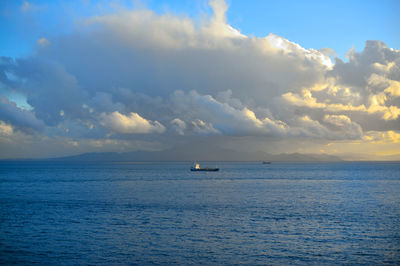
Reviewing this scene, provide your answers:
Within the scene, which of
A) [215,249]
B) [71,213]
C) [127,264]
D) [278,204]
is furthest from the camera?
[278,204]

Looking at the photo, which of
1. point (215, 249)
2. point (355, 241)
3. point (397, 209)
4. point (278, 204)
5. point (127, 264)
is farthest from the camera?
point (278, 204)

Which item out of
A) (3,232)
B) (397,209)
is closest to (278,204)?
(397,209)

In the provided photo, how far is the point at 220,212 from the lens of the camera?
2446 inches

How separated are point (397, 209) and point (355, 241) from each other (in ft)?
101

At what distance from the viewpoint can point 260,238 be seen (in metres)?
42.3

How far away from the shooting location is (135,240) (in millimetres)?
41562

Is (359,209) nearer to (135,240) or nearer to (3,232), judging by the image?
(135,240)

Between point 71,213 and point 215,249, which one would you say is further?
point 71,213

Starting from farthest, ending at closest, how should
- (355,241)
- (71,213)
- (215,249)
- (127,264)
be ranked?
(71,213), (355,241), (215,249), (127,264)

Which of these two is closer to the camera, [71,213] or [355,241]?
[355,241]

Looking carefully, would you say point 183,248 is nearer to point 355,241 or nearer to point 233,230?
point 233,230

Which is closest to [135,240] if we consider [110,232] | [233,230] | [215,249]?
[110,232]

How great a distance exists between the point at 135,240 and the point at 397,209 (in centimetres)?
5082

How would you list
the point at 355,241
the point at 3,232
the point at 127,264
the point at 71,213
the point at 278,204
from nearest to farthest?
the point at 127,264, the point at 355,241, the point at 3,232, the point at 71,213, the point at 278,204
